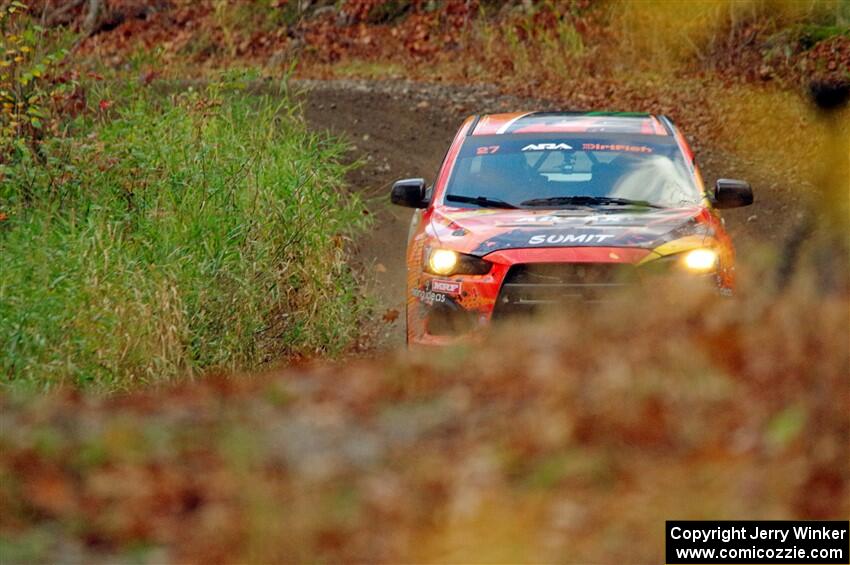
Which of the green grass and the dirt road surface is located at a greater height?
the green grass

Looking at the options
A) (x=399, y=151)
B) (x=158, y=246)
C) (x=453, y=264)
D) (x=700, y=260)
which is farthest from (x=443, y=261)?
(x=399, y=151)

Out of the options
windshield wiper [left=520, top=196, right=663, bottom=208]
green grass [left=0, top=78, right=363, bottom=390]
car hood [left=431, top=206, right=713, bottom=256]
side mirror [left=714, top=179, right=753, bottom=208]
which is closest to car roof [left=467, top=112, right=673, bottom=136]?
windshield wiper [left=520, top=196, right=663, bottom=208]

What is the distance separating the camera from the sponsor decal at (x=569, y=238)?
28.0 ft

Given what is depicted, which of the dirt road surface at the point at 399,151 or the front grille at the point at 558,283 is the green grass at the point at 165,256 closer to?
the dirt road surface at the point at 399,151

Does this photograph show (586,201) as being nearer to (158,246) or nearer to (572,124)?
(572,124)

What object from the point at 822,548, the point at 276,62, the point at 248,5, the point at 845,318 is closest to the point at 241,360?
the point at 845,318

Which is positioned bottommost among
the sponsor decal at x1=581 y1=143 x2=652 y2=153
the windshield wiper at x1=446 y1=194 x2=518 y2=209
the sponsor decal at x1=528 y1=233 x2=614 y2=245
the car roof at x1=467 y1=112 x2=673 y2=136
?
the windshield wiper at x1=446 y1=194 x2=518 y2=209

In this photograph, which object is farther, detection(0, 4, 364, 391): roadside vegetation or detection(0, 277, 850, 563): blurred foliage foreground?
detection(0, 4, 364, 391): roadside vegetation

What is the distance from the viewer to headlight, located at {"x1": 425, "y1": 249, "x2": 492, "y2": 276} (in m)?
8.59

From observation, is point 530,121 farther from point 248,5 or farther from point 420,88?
point 248,5

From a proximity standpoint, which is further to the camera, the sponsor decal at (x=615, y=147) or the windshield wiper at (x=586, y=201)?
the sponsor decal at (x=615, y=147)

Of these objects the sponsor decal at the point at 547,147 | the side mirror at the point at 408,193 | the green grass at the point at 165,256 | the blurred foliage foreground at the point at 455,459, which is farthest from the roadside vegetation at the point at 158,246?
the sponsor decal at the point at 547,147

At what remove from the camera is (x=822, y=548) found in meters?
5.07

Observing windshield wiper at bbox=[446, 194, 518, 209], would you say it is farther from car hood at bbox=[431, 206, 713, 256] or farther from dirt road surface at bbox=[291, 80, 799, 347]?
dirt road surface at bbox=[291, 80, 799, 347]
